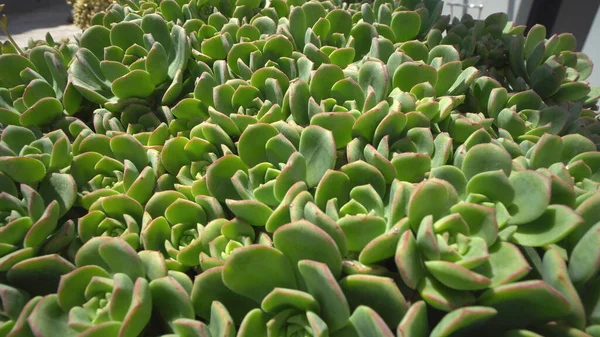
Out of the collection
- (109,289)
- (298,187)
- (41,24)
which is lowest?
(41,24)

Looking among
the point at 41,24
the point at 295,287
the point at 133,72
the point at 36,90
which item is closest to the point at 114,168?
the point at 133,72

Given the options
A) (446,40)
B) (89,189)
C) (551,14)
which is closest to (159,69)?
(89,189)

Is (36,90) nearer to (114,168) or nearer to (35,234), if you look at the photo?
(114,168)

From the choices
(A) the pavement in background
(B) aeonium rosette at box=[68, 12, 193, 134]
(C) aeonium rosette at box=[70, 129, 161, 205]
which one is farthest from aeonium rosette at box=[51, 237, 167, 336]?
(A) the pavement in background

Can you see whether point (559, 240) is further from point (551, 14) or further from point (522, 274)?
point (551, 14)

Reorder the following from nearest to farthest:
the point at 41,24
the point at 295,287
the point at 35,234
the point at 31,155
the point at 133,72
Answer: the point at 295,287 → the point at 35,234 → the point at 31,155 → the point at 133,72 → the point at 41,24

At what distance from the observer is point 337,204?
0.73 metres

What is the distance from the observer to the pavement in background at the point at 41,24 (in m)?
8.32

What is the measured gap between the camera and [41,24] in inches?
381

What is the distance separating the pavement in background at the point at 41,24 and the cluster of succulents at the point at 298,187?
7893 mm

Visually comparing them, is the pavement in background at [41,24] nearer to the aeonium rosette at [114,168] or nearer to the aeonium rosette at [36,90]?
the aeonium rosette at [36,90]

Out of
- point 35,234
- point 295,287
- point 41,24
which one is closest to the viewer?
point 295,287

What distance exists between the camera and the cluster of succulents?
1.93 feet

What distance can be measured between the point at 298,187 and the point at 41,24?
11.2 m
